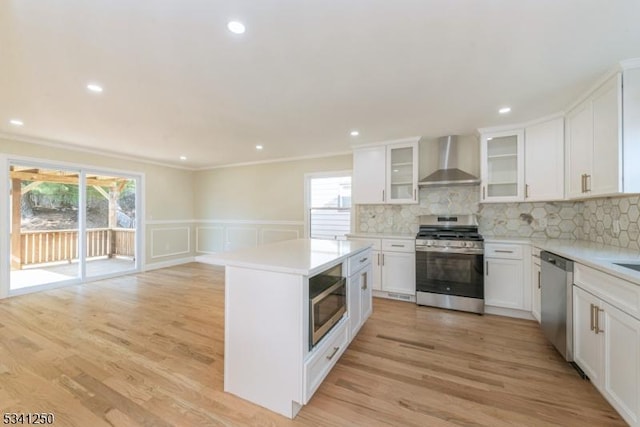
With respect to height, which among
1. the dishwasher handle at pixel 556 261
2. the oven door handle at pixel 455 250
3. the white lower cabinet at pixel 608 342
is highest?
the dishwasher handle at pixel 556 261

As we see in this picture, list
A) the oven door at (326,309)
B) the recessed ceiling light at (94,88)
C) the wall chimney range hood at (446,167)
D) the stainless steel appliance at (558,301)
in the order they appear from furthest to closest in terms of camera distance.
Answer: the wall chimney range hood at (446,167)
the recessed ceiling light at (94,88)
the stainless steel appliance at (558,301)
the oven door at (326,309)

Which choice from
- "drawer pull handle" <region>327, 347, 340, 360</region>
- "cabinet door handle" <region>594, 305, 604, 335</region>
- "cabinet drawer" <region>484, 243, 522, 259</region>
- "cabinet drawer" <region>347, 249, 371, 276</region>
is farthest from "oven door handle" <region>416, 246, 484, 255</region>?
"drawer pull handle" <region>327, 347, 340, 360</region>

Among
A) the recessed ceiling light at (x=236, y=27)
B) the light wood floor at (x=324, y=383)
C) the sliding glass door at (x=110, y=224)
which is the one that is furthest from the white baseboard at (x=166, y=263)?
the recessed ceiling light at (x=236, y=27)

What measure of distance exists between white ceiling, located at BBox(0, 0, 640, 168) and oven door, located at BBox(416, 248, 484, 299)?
1.67 meters

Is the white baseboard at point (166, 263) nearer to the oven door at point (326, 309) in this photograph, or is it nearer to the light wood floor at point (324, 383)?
the light wood floor at point (324, 383)

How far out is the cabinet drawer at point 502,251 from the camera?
319cm

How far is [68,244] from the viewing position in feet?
14.9

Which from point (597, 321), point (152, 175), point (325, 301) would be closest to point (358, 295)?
point (325, 301)

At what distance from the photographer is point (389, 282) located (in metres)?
3.89

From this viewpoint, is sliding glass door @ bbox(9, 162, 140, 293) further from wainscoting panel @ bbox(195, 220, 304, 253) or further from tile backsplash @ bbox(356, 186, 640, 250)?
tile backsplash @ bbox(356, 186, 640, 250)

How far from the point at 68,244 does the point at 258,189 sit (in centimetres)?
341

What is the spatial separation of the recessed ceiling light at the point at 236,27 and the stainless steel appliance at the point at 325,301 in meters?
1.64

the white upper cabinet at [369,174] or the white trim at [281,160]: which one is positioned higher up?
the white trim at [281,160]

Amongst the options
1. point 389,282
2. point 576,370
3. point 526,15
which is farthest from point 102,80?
point 576,370
